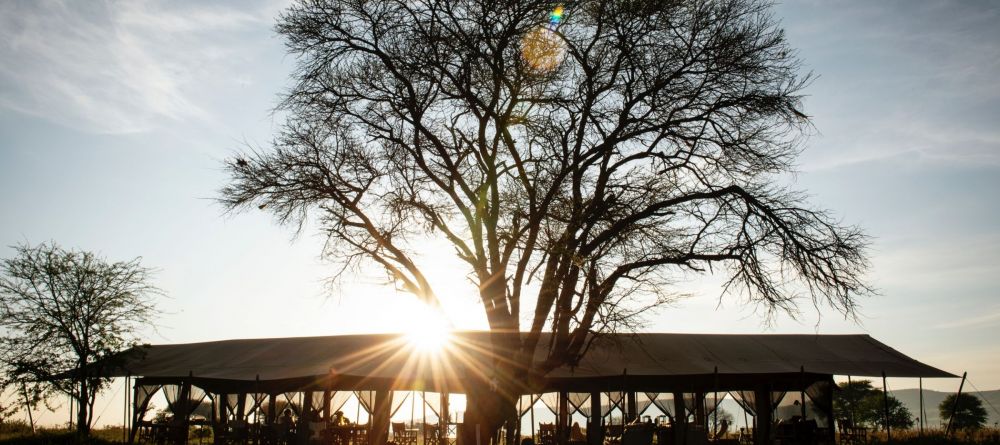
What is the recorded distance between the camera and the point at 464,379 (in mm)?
20297

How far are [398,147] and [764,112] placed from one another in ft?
22.4

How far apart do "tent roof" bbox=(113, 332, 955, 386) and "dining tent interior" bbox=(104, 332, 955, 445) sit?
5 cm

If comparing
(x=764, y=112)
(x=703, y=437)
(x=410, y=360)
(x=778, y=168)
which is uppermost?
(x=764, y=112)

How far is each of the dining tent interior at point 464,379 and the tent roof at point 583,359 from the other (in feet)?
0.15

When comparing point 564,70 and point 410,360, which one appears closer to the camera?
point 564,70

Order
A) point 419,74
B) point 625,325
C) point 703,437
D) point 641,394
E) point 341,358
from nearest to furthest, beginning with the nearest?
1. point 625,325
2. point 419,74
3. point 703,437
4. point 341,358
5. point 641,394

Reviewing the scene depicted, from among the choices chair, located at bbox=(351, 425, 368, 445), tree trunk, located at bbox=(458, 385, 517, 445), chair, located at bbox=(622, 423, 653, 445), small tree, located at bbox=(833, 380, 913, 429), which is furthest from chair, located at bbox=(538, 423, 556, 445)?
small tree, located at bbox=(833, 380, 913, 429)

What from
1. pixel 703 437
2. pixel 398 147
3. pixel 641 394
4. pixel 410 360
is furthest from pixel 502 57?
pixel 641 394

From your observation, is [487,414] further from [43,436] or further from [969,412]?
[969,412]

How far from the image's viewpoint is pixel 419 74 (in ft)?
48.5

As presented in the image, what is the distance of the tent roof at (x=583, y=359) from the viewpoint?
21297 millimetres

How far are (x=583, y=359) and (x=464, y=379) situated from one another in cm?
414

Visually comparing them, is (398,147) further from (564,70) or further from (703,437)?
(703,437)

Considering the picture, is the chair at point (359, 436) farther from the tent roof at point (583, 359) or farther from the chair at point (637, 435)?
the chair at point (637, 435)
